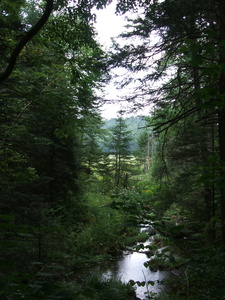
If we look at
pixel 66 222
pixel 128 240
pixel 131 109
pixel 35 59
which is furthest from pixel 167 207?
pixel 35 59

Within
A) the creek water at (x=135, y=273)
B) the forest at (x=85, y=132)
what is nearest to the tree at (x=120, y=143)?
the forest at (x=85, y=132)

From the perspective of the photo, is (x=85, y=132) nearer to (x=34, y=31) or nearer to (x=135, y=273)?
(x=34, y=31)

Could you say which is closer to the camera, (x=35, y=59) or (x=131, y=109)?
(x=35, y=59)

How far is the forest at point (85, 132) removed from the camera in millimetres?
2129

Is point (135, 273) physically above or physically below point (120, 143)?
below

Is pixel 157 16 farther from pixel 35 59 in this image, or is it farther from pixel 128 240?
pixel 128 240

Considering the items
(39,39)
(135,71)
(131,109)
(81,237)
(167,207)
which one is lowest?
(81,237)

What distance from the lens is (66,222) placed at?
952cm

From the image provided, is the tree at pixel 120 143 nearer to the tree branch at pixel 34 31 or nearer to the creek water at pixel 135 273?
the creek water at pixel 135 273

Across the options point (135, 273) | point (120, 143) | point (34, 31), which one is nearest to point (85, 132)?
point (34, 31)

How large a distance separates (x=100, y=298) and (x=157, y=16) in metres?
6.66

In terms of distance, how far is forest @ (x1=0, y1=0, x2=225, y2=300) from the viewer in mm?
2129

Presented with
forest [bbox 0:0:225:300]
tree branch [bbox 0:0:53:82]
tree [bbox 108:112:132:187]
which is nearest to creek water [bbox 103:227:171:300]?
forest [bbox 0:0:225:300]

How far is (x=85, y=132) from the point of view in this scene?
18.4 ft
